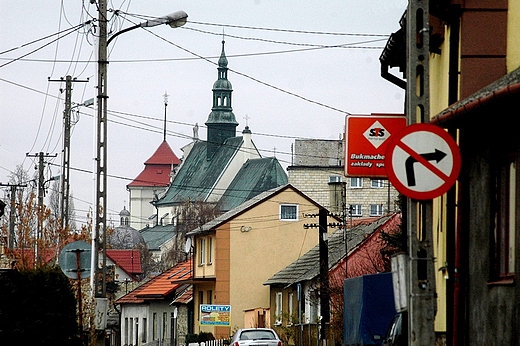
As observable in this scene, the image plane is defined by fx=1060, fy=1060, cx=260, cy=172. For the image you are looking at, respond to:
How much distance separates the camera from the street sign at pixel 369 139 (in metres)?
16.0

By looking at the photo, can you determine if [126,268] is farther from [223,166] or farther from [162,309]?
[223,166]

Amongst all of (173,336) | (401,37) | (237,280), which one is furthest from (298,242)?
(401,37)

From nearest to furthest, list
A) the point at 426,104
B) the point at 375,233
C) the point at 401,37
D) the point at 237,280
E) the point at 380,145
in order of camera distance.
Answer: the point at 426,104 → the point at 380,145 → the point at 401,37 → the point at 375,233 → the point at 237,280

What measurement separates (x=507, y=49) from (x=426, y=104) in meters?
4.67

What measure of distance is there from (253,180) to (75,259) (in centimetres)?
11655

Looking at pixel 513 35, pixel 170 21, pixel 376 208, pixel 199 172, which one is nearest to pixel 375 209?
pixel 376 208

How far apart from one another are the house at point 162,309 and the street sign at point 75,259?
42981 mm

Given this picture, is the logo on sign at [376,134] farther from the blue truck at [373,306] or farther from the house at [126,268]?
the house at [126,268]

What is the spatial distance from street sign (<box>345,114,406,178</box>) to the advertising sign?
33967 mm

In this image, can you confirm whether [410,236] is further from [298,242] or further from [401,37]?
[298,242]

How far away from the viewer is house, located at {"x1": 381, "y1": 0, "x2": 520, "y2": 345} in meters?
11.9

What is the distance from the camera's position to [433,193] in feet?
32.7

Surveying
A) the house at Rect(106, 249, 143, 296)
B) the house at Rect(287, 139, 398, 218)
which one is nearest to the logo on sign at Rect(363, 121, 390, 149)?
the house at Rect(106, 249, 143, 296)

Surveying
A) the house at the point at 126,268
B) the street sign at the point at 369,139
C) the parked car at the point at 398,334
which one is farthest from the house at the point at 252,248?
the parked car at the point at 398,334
